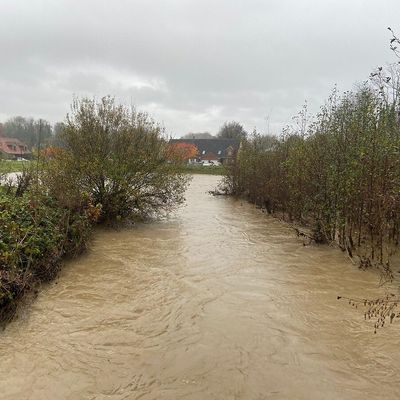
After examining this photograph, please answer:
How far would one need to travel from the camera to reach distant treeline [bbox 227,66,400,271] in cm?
882

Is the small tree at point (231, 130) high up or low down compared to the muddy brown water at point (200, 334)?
up

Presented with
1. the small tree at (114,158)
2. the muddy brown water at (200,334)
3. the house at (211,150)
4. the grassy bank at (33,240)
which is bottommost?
the muddy brown water at (200,334)

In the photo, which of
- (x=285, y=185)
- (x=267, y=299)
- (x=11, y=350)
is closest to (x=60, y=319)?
(x=11, y=350)

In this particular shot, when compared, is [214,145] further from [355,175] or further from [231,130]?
[355,175]

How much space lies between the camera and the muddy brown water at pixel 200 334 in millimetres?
4582

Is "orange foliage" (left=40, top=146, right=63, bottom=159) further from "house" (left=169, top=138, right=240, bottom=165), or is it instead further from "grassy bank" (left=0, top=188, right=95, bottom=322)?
"house" (left=169, top=138, right=240, bottom=165)

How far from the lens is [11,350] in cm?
542

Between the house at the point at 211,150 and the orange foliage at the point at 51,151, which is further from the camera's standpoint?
the house at the point at 211,150

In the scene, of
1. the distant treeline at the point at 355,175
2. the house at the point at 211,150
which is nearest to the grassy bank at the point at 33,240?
the distant treeline at the point at 355,175

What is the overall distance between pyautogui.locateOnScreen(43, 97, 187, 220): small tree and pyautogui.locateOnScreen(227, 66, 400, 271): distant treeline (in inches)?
188

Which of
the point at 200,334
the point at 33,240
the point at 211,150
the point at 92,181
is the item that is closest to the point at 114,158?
the point at 92,181

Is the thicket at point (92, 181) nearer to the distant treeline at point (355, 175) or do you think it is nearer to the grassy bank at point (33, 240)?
the grassy bank at point (33, 240)

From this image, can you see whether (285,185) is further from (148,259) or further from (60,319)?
(60,319)

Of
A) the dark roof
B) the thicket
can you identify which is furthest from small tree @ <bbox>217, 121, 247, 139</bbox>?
the thicket
